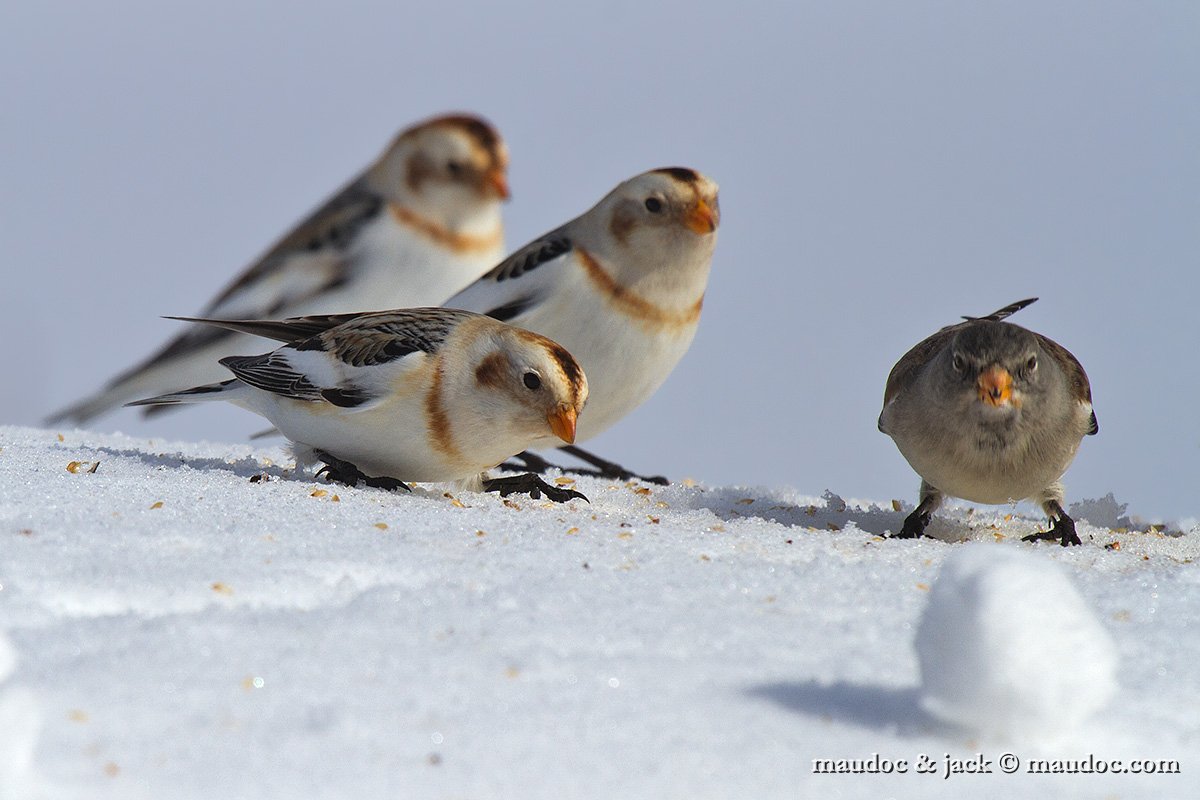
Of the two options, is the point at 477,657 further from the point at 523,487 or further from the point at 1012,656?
the point at 523,487

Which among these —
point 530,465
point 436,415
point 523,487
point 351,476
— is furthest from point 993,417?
point 530,465

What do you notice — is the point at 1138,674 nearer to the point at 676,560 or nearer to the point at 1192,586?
the point at 1192,586

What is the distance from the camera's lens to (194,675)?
6.85 feet

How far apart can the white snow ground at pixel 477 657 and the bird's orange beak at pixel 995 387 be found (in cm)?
56

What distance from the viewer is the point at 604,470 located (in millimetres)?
5914

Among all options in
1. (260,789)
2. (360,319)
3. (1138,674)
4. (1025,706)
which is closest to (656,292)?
(360,319)

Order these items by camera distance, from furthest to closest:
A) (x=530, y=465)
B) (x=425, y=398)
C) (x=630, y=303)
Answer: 1. (x=530, y=465)
2. (x=630, y=303)
3. (x=425, y=398)

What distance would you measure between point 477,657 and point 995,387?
2185mm

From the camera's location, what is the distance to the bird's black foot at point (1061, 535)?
4172mm

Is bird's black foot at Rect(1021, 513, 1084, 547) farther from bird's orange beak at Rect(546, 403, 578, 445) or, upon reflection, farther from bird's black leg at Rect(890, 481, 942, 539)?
bird's orange beak at Rect(546, 403, 578, 445)

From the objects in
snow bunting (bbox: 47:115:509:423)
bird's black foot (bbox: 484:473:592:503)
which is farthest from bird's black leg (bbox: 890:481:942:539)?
snow bunting (bbox: 47:115:509:423)

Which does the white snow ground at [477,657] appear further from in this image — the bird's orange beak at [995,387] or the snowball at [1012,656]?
the bird's orange beak at [995,387]

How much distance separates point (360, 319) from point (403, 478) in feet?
1.87

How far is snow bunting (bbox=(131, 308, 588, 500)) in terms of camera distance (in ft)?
12.5
